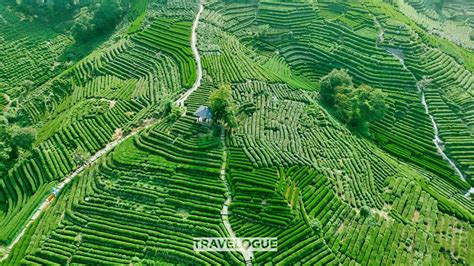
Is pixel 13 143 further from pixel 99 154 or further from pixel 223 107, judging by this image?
pixel 223 107

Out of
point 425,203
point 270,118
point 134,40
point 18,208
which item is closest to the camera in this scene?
point 18,208

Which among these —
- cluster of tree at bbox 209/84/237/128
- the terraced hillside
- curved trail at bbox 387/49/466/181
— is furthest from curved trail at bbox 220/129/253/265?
curved trail at bbox 387/49/466/181

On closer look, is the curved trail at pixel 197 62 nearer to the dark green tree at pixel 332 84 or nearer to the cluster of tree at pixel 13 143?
the cluster of tree at pixel 13 143

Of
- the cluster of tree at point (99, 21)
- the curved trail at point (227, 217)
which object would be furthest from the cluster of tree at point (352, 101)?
the cluster of tree at point (99, 21)

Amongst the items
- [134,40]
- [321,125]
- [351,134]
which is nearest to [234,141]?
[321,125]

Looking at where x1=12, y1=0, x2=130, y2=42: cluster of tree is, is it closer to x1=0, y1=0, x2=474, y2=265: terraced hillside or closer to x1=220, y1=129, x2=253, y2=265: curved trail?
x1=0, y1=0, x2=474, y2=265: terraced hillside

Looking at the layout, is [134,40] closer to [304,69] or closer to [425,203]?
[304,69]

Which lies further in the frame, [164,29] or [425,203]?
[164,29]
